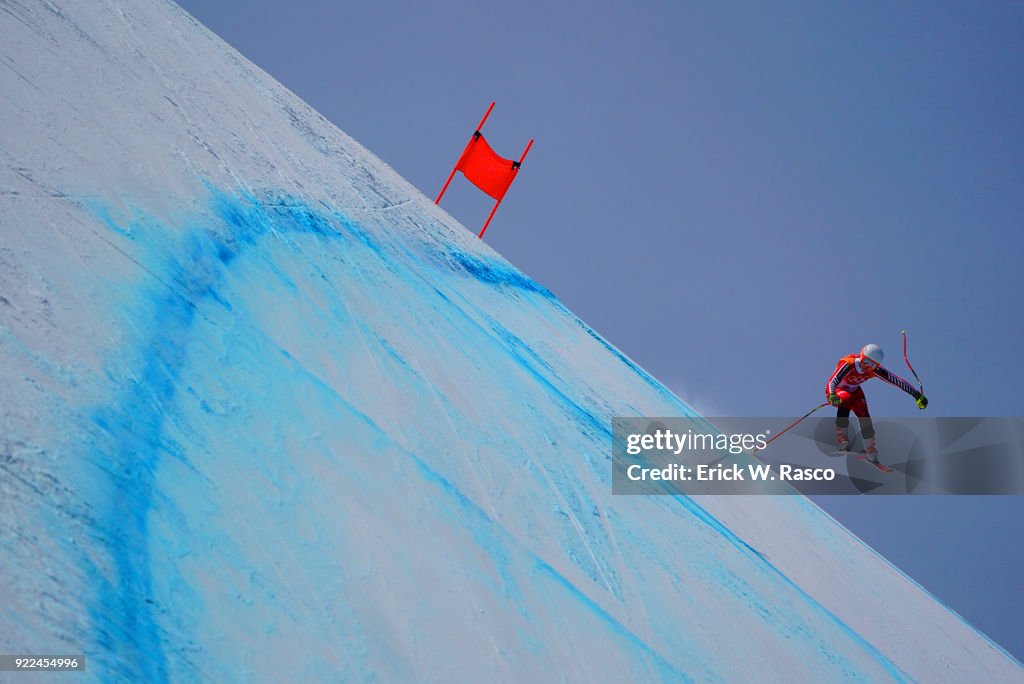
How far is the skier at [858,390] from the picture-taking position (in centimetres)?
737

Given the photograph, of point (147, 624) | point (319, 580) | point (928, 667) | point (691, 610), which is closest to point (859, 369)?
point (928, 667)

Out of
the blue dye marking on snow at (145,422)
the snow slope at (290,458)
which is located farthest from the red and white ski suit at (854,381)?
the blue dye marking on snow at (145,422)

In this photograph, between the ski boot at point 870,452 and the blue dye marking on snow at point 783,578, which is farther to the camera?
the ski boot at point 870,452

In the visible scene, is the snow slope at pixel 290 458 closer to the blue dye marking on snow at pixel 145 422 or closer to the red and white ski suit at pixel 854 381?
the blue dye marking on snow at pixel 145 422

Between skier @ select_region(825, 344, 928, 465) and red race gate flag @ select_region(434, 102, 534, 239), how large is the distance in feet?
13.9

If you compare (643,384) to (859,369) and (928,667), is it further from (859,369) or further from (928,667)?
(928,667)

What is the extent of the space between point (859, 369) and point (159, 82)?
20.4 feet

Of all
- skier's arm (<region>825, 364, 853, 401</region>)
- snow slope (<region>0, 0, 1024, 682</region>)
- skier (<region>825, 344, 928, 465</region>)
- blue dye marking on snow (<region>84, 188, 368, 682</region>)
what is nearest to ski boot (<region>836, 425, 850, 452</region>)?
skier (<region>825, 344, 928, 465</region>)

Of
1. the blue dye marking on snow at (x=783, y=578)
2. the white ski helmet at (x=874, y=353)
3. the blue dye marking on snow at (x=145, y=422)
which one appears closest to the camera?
the blue dye marking on snow at (x=145, y=422)

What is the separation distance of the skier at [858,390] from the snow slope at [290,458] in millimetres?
2472

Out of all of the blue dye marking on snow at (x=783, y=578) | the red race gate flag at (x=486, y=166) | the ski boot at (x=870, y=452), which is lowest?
the blue dye marking on snow at (x=783, y=578)

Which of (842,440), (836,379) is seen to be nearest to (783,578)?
(836,379)

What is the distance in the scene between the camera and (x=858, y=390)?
7.62 metres

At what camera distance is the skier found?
24.2ft
